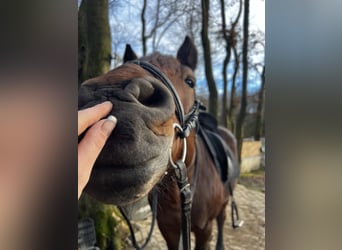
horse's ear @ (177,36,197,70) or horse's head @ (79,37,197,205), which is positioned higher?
horse's ear @ (177,36,197,70)

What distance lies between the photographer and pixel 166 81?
1851 millimetres

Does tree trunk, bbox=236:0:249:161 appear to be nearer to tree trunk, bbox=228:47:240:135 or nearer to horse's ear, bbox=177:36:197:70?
tree trunk, bbox=228:47:240:135

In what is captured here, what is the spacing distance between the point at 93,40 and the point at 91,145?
48cm

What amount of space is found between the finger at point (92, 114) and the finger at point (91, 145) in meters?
0.02

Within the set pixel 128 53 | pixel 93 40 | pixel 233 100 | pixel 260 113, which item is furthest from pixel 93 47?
pixel 260 113

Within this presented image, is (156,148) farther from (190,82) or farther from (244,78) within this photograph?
(244,78)

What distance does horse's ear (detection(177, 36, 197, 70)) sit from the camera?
186 centimetres

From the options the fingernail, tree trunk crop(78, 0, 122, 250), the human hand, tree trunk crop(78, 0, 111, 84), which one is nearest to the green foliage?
tree trunk crop(78, 0, 122, 250)

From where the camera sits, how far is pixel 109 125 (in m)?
1.73

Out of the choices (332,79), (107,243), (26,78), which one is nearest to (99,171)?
(107,243)

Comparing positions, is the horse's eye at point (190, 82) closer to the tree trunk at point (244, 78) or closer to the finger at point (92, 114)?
the tree trunk at point (244, 78)

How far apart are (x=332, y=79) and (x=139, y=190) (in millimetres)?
1164

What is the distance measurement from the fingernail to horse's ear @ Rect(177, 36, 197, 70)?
0.43 meters

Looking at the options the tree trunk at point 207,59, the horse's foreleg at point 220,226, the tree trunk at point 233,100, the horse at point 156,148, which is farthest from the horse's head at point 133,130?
the horse's foreleg at point 220,226
